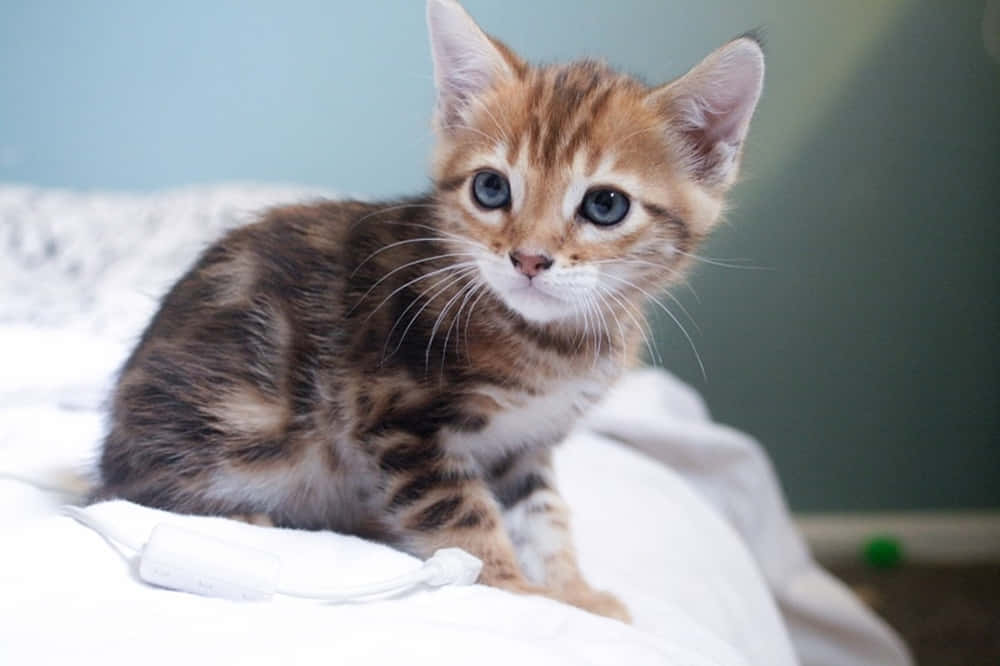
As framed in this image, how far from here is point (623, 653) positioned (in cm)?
70

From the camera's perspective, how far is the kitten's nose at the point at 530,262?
0.81 m

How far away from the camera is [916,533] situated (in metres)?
2.15

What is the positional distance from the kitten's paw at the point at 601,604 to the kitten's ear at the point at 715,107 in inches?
15.8

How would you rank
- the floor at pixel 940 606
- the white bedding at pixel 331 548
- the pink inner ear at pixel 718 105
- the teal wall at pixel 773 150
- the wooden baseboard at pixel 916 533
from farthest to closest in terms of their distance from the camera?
the wooden baseboard at pixel 916 533, the floor at pixel 940 606, the teal wall at pixel 773 150, the pink inner ear at pixel 718 105, the white bedding at pixel 331 548

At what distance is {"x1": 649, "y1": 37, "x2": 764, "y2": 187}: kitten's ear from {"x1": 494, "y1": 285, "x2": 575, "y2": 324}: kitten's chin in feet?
0.61

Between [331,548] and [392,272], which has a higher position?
[392,272]

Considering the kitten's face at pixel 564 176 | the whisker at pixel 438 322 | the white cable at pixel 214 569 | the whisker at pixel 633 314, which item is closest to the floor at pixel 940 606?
the whisker at pixel 633 314

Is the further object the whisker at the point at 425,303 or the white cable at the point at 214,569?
the whisker at the point at 425,303

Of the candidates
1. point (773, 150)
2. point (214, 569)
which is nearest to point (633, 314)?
point (214, 569)

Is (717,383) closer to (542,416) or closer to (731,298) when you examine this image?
(731,298)

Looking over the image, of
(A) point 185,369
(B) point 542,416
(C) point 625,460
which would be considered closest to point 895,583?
(C) point 625,460

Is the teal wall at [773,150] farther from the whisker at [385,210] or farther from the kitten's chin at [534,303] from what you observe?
the kitten's chin at [534,303]

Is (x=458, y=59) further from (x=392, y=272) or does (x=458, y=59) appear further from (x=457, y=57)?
(x=392, y=272)

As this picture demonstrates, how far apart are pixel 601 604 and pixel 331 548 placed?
25 centimetres
